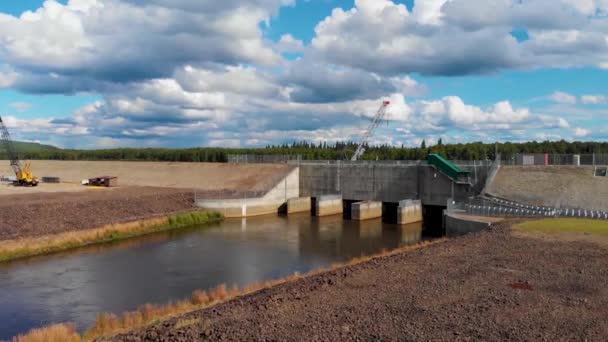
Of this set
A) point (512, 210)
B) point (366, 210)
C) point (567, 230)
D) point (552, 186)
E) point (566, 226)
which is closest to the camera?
point (567, 230)

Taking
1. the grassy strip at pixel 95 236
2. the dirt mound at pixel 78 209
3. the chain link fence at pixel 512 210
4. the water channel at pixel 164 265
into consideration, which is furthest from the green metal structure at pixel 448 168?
the dirt mound at pixel 78 209

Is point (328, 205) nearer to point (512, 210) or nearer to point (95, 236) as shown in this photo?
point (512, 210)

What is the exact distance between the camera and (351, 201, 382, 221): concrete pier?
5184 cm

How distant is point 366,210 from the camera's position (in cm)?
5272

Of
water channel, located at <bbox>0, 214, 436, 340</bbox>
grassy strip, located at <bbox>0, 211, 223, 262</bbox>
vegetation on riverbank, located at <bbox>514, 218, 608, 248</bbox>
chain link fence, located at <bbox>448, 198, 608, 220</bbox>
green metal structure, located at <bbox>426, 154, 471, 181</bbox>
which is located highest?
green metal structure, located at <bbox>426, 154, 471, 181</bbox>

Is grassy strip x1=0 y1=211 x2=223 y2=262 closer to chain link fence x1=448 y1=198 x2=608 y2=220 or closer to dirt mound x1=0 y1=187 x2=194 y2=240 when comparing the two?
dirt mound x1=0 y1=187 x2=194 y2=240

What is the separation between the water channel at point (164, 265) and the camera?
21.5 meters

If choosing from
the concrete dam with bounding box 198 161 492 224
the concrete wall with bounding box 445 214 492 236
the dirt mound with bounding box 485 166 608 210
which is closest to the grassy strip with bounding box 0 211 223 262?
the concrete dam with bounding box 198 161 492 224

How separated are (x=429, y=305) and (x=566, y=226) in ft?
56.1

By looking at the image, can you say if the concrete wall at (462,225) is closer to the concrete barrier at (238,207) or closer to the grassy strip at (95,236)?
the concrete barrier at (238,207)

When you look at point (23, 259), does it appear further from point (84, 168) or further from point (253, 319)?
point (84, 168)

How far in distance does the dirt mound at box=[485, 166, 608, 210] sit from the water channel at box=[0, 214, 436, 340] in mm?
8225

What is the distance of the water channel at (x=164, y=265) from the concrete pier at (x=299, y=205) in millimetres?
9887

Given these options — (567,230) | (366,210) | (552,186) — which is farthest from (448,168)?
(567,230)
